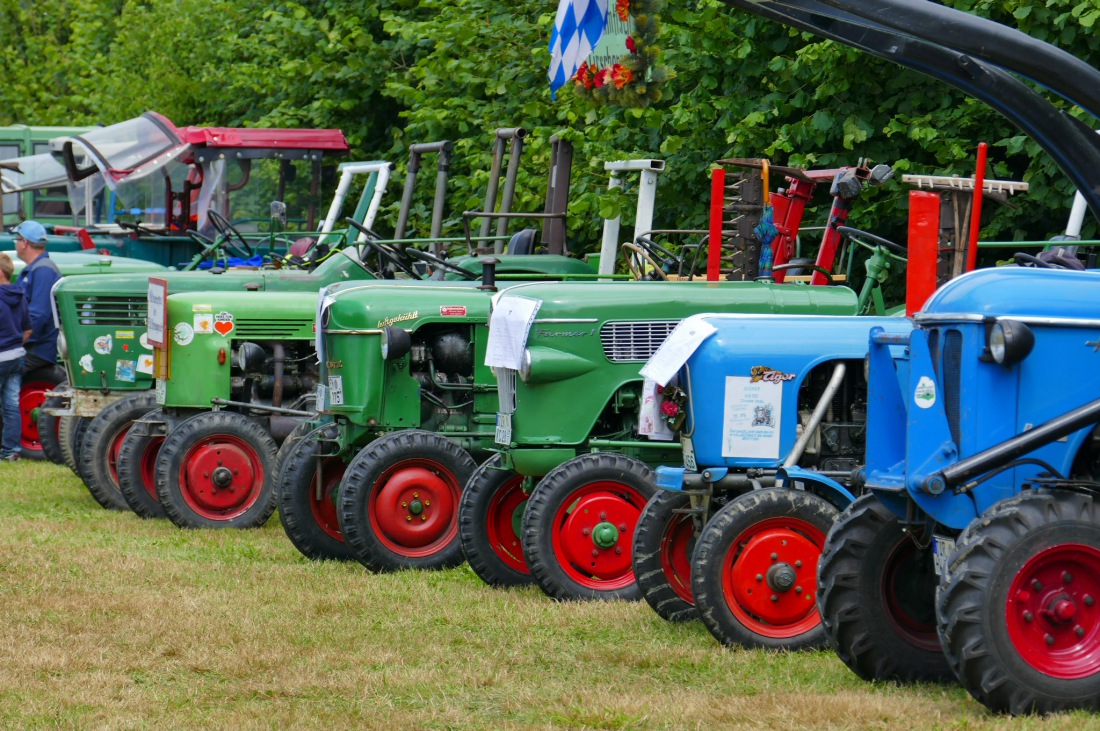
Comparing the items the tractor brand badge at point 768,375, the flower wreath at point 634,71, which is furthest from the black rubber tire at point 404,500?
the flower wreath at point 634,71

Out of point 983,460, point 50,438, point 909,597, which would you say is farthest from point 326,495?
point 50,438

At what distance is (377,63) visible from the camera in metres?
19.2

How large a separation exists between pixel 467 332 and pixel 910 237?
9.55ft

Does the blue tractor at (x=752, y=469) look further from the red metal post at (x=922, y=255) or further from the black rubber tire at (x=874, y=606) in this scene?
the black rubber tire at (x=874, y=606)

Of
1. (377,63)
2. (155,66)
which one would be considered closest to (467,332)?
(377,63)

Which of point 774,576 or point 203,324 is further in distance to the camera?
point 203,324

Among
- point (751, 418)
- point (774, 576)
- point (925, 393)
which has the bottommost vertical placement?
point (774, 576)

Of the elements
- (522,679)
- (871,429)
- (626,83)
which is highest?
(626,83)

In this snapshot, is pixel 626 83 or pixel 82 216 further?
pixel 82 216

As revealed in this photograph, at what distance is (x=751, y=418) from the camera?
659 centimetres

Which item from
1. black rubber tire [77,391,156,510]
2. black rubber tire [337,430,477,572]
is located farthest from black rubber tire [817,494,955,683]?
black rubber tire [77,391,156,510]

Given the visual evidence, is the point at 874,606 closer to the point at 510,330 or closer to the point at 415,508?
the point at 510,330

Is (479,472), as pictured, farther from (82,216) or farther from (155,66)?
(155,66)

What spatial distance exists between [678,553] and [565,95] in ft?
25.4
